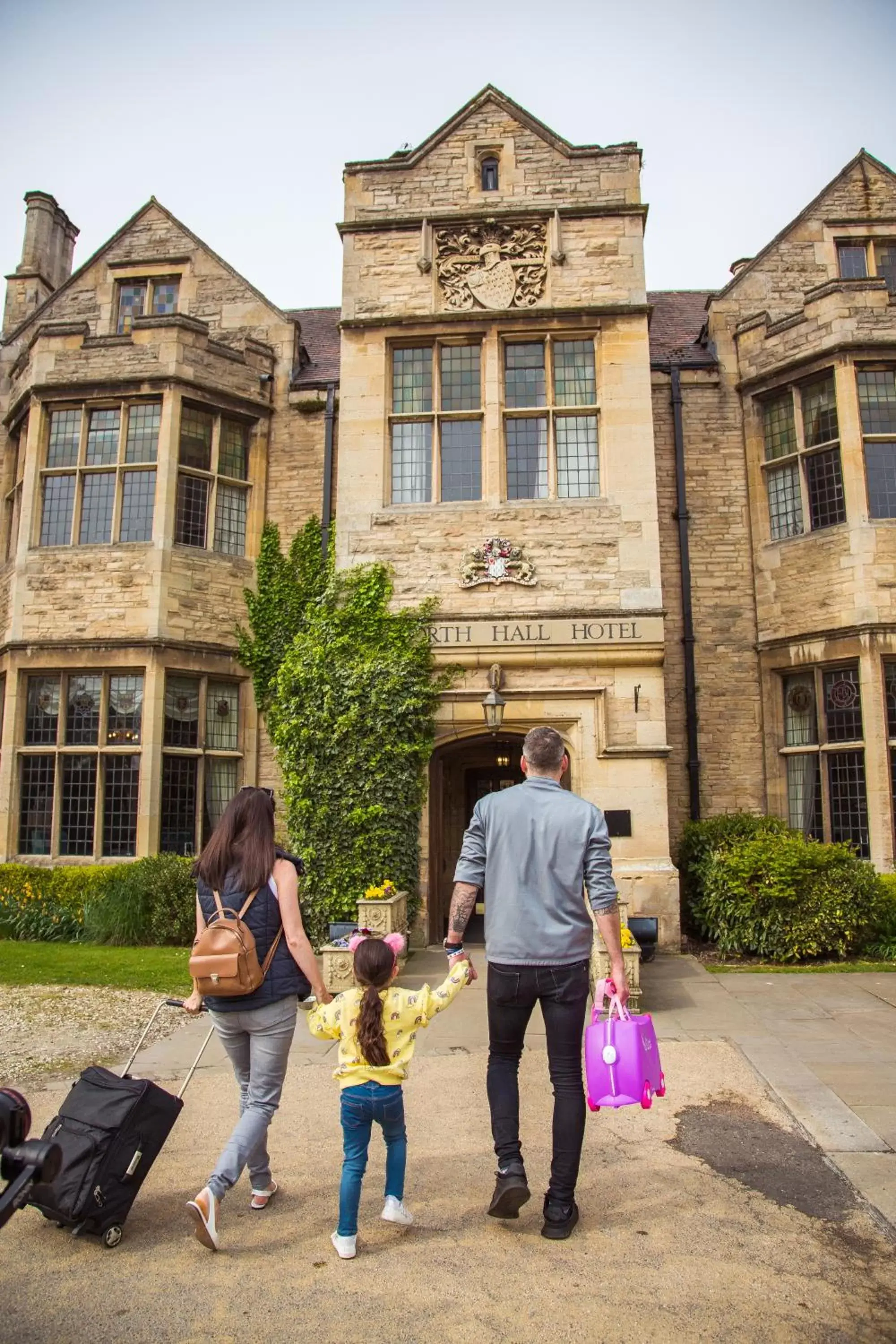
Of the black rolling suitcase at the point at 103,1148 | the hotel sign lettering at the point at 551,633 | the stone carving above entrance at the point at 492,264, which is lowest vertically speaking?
the black rolling suitcase at the point at 103,1148

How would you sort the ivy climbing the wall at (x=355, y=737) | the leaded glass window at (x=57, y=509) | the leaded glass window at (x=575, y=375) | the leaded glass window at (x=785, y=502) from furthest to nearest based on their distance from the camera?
1. the leaded glass window at (x=57, y=509)
2. the leaded glass window at (x=785, y=502)
3. the leaded glass window at (x=575, y=375)
4. the ivy climbing the wall at (x=355, y=737)

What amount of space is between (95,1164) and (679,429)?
12288 mm

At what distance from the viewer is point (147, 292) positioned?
15180 millimetres

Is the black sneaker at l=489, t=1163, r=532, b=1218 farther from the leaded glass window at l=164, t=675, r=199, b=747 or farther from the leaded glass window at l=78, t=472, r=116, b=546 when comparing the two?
the leaded glass window at l=78, t=472, r=116, b=546

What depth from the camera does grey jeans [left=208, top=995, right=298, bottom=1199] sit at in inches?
146

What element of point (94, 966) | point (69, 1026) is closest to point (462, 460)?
point (94, 966)

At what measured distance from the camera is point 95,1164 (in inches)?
141

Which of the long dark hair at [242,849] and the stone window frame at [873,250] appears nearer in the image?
the long dark hair at [242,849]

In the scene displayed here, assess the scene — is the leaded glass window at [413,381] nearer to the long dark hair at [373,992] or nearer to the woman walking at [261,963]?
the woman walking at [261,963]

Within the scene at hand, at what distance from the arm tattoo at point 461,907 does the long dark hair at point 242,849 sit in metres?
0.82

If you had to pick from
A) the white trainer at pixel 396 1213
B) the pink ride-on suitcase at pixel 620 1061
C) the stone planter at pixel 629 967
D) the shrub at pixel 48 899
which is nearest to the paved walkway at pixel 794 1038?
the stone planter at pixel 629 967

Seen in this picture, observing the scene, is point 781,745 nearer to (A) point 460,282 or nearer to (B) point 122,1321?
(A) point 460,282

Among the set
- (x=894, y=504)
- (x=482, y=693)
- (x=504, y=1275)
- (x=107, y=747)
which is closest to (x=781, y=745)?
(x=894, y=504)

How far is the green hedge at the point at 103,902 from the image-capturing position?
1124 centimetres
